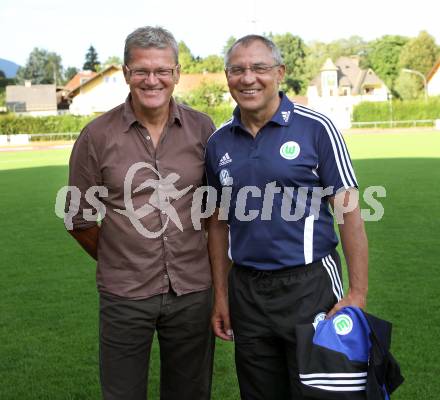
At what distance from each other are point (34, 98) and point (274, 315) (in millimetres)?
85067

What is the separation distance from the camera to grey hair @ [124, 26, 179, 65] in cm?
333

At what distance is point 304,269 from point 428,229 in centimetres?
765

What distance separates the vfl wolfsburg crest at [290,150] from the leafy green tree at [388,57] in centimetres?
9225

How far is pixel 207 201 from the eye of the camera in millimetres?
3584

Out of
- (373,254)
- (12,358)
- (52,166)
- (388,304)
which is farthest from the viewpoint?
(52,166)

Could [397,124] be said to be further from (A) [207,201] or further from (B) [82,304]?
(A) [207,201]

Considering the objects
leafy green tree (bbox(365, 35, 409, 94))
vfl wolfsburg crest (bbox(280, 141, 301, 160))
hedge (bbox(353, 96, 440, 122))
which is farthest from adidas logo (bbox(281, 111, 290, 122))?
leafy green tree (bbox(365, 35, 409, 94))

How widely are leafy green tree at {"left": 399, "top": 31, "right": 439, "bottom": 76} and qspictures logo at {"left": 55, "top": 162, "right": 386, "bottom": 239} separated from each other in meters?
86.8

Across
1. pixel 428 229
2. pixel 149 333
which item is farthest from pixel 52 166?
pixel 149 333

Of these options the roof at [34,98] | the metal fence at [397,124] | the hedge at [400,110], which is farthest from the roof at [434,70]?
the roof at [34,98]

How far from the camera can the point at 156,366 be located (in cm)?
546

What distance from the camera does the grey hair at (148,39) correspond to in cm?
333

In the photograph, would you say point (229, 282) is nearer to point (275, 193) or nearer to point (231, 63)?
point (275, 193)

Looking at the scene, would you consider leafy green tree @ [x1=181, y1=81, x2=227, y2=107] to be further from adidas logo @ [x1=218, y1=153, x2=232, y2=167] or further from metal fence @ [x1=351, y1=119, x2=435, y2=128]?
adidas logo @ [x1=218, y1=153, x2=232, y2=167]
